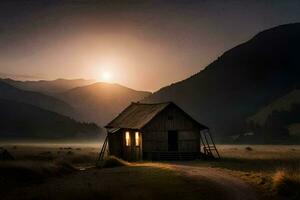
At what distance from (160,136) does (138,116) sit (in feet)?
16.5

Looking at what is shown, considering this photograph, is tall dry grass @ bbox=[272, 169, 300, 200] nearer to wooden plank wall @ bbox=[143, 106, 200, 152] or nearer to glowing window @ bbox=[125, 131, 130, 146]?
wooden plank wall @ bbox=[143, 106, 200, 152]

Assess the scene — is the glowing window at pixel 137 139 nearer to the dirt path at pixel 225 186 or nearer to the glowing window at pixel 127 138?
the glowing window at pixel 127 138

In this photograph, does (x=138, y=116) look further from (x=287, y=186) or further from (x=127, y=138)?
(x=287, y=186)

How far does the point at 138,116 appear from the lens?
5472 cm

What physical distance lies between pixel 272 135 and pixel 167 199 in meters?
122

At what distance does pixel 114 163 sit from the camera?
37.5 m

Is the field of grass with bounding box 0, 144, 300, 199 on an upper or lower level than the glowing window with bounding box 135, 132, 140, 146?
lower

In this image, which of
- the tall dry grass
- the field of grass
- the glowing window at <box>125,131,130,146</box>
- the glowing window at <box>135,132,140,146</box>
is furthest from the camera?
the glowing window at <box>125,131,130,146</box>

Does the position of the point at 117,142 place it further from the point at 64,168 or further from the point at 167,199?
the point at 167,199

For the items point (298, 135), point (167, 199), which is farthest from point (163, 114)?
point (298, 135)

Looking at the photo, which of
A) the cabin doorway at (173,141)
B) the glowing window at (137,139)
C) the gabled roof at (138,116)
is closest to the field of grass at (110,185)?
the glowing window at (137,139)

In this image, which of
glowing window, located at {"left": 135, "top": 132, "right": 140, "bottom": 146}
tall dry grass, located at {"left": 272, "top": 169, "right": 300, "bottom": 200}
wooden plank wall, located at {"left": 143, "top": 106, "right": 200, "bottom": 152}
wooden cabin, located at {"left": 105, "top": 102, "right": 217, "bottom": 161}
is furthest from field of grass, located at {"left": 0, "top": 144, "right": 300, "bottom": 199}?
glowing window, located at {"left": 135, "top": 132, "right": 140, "bottom": 146}

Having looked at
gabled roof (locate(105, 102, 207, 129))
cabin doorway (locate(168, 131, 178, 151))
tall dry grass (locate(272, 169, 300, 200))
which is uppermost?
gabled roof (locate(105, 102, 207, 129))

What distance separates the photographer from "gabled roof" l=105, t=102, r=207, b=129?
51.1 metres
